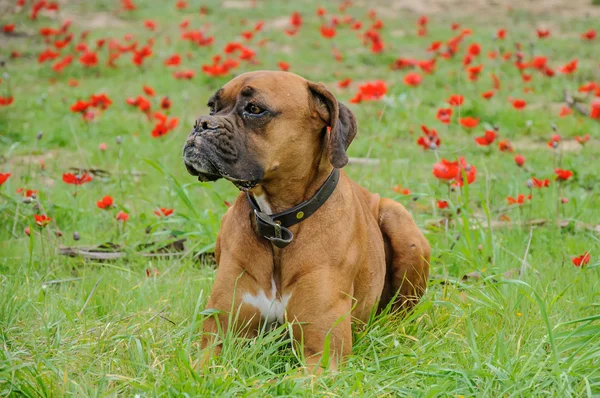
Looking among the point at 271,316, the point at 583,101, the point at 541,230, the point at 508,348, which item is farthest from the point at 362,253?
the point at 583,101

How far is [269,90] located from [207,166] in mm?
473

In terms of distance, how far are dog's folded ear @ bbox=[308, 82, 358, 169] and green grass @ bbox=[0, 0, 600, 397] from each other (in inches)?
33.6

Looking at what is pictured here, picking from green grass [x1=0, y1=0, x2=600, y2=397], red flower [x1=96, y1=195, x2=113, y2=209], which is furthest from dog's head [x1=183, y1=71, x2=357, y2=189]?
red flower [x1=96, y1=195, x2=113, y2=209]

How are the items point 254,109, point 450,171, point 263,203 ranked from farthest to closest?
point 450,171 → point 263,203 → point 254,109

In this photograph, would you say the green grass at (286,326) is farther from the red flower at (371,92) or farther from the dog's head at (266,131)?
the dog's head at (266,131)

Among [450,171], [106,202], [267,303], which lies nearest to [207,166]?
[267,303]

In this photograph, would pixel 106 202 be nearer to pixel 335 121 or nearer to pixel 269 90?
pixel 269 90

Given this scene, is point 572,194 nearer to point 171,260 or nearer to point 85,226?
point 171,260

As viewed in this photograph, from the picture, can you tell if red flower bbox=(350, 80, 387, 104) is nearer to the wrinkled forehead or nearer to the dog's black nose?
the wrinkled forehead

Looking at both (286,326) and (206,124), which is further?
(286,326)

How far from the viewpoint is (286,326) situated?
3553mm

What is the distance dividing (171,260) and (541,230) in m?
2.53

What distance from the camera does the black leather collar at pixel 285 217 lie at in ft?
11.9

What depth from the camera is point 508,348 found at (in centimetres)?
354
